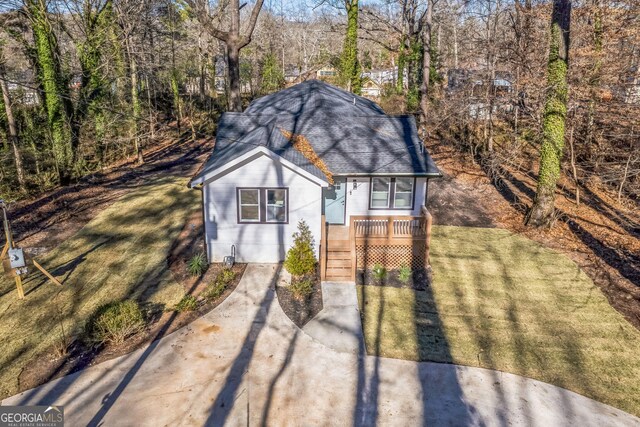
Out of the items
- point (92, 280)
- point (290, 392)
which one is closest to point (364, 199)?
point (290, 392)

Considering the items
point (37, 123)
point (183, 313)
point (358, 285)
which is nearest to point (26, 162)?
point (37, 123)

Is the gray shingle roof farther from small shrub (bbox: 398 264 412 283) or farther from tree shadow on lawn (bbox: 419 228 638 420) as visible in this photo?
tree shadow on lawn (bbox: 419 228 638 420)

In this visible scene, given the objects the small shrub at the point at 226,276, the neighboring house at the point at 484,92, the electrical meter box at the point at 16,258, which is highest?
the neighboring house at the point at 484,92

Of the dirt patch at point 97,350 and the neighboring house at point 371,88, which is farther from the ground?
the neighboring house at point 371,88

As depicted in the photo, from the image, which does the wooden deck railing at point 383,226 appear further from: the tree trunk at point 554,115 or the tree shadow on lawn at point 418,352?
the tree trunk at point 554,115

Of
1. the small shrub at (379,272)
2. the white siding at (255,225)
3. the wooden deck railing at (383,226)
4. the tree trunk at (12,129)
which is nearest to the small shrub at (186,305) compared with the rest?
the white siding at (255,225)

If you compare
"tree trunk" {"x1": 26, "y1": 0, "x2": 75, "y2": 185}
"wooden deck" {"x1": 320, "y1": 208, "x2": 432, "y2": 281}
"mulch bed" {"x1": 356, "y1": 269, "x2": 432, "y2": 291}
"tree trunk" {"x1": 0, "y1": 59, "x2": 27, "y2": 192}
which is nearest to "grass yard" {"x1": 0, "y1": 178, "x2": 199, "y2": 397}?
"tree trunk" {"x1": 0, "y1": 59, "x2": 27, "y2": 192}

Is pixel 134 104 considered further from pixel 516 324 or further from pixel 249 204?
pixel 516 324
